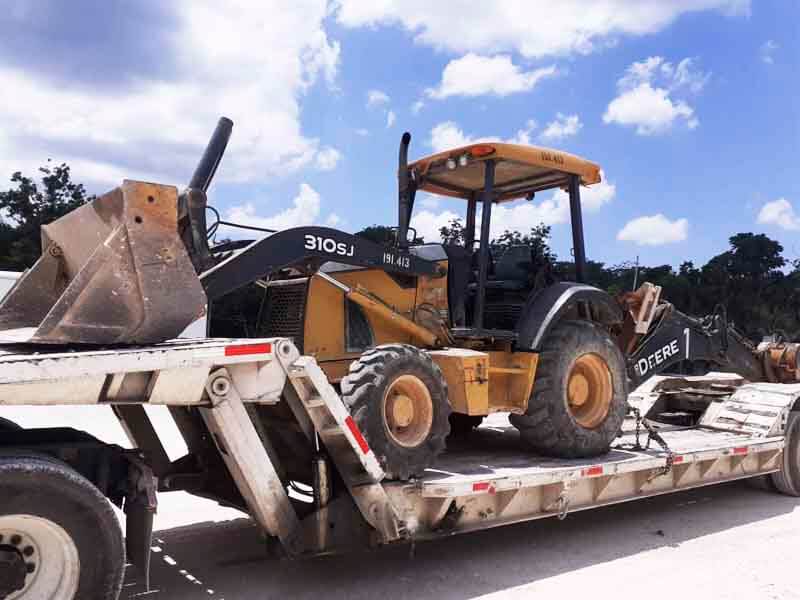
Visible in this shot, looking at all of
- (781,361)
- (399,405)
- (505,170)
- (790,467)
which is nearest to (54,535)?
(399,405)

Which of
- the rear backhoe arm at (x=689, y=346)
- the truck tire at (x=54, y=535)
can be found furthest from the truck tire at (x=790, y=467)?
the truck tire at (x=54, y=535)

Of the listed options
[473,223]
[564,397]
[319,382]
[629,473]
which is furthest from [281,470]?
[473,223]

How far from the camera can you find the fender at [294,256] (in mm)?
4676

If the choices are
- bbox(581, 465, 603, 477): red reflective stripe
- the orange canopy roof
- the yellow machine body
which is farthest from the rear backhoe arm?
bbox(581, 465, 603, 477): red reflective stripe

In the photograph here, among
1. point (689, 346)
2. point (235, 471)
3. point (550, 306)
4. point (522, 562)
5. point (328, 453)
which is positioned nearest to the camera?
point (235, 471)

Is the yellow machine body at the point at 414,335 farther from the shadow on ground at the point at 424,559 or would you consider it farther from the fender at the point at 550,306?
the shadow on ground at the point at 424,559

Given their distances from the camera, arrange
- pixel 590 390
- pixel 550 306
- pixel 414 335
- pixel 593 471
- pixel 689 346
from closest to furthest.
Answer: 1. pixel 593 471
2. pixel 414 335
3. pixel 550 306
4. pixel 590 390
5. pixel 689 346

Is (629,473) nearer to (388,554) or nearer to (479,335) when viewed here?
(479,335)

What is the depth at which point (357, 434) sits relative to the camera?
14.6 feet

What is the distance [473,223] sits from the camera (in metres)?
7.61

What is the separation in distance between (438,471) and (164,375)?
2.36 m

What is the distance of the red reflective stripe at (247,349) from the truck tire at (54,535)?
90 cm

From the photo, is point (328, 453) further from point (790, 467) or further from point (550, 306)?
point (790, 467)

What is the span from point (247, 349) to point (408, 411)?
1421 millimetres
